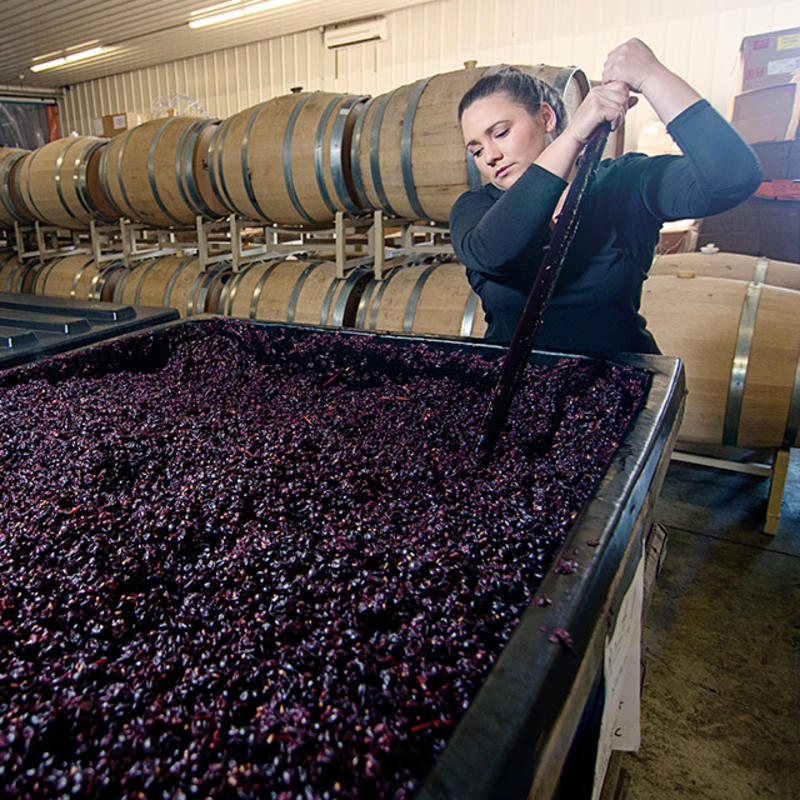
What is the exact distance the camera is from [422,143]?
2.84 meters

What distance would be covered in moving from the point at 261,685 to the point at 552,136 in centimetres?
137

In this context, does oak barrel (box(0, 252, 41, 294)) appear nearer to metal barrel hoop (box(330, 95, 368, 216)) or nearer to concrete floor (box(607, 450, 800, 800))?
metal barrel hoop (box(330, 95, 368, 216))

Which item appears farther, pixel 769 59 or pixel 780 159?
pixel 769 59

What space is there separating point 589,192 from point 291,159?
2.24m

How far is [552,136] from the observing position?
4.78 ft

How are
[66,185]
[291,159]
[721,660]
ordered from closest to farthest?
[721,660] → [291,159] → [66,185]

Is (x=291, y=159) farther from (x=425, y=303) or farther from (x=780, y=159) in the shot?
(x=780, y=159)

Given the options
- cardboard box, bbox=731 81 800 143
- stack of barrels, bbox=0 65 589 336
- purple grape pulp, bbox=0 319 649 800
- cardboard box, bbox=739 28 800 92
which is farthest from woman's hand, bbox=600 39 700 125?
cardboard box, bbox=739 28 800 92

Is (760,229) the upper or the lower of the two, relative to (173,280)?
upper

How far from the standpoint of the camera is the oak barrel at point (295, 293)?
317 centimetres

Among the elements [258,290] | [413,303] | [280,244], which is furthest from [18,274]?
[413,303]

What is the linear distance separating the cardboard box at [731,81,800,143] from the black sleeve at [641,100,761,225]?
3696mm

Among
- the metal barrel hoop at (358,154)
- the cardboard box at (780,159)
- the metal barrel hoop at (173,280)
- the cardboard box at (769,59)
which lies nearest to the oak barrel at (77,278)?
the metal barrel hoop at (173,280)

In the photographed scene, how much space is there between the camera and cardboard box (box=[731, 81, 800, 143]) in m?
4.21
